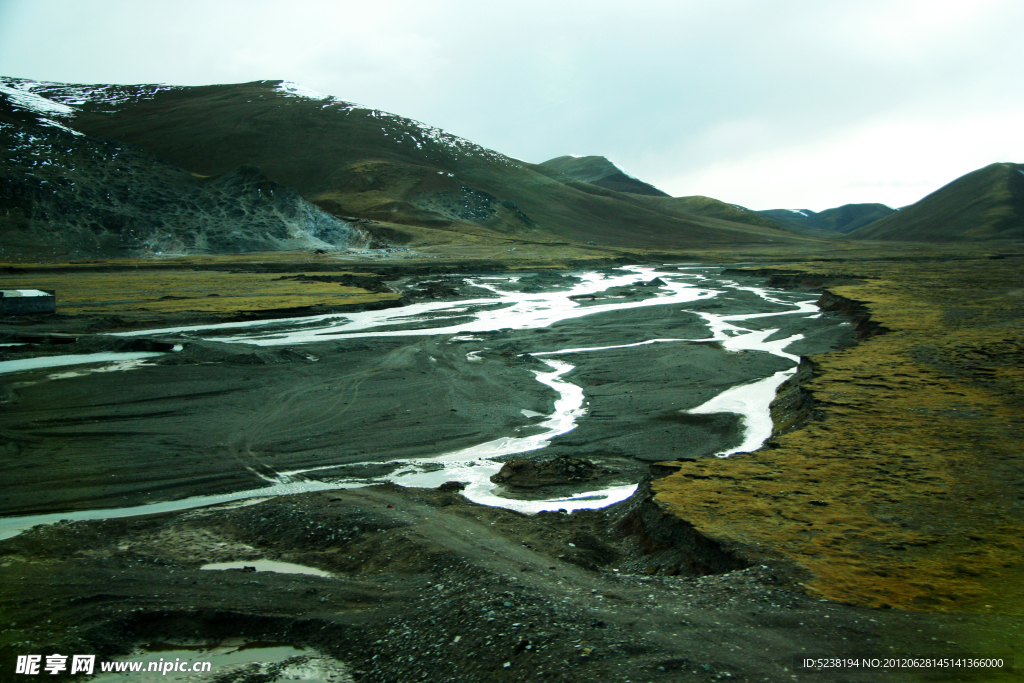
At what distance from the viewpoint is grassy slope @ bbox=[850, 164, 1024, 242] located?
521 feet

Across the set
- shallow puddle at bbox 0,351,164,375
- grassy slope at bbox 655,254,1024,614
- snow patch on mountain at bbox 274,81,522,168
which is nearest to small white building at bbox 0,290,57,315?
shallow puddle at bbox 0,351,164,375

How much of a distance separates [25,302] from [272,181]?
317 ft

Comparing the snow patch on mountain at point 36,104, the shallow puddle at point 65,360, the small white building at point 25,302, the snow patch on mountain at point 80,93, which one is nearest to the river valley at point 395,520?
the shallow puddle at point 65,360

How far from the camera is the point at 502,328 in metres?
35.8

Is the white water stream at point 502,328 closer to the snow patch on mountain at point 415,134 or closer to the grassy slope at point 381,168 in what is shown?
the grassy slope at point 381,168

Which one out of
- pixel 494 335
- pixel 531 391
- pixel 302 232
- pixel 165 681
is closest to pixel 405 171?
pixel 302 232

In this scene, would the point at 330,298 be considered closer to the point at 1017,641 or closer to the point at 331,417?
the point at 331,417

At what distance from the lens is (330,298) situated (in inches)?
1727

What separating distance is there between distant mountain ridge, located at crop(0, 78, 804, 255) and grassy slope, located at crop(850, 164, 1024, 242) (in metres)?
39.8

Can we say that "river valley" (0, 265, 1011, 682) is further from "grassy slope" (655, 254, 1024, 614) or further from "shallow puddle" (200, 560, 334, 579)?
"grassy slope" (655, 254, 1024, 614)

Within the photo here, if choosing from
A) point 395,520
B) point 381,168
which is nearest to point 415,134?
point 381,168

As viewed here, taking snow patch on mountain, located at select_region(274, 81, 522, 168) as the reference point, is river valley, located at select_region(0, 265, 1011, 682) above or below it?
below

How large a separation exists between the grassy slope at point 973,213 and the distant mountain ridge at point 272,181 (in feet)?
131

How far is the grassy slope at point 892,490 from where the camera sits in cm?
837
